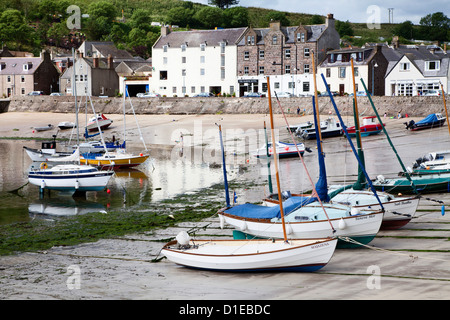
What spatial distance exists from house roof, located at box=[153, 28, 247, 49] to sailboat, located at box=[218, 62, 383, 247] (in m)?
61.3

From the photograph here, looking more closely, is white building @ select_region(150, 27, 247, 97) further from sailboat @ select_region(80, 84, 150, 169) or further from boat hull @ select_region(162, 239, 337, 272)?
boat hull @ select_region(162, 239, 337, 272)

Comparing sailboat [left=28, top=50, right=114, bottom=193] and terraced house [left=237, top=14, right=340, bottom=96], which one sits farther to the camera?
terraced house [left=237, top=14, right=340, bottom=96]

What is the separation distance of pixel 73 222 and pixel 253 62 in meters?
55.2

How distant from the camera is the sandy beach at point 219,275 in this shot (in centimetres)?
1498

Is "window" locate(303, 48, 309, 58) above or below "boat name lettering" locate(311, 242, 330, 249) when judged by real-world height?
above

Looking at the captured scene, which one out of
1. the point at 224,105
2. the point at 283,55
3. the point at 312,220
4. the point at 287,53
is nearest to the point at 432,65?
the point at 287,53

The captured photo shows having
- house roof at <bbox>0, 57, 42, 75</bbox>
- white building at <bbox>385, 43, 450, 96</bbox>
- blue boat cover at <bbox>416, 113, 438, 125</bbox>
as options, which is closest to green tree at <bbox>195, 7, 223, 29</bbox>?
house roof at <bbox>0, 57, 42, 75</bbox>

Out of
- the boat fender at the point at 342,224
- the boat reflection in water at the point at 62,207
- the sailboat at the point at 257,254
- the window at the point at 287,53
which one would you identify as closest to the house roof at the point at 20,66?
the window at the point at 287,53

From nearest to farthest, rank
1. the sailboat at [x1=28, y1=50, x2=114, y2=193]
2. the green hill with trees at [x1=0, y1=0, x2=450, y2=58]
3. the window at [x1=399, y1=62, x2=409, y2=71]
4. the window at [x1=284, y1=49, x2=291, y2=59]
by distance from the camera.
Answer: the sailboat at [x1=28, y1=50, x2=114, y2=193], the window at [x1=399, y1=62, x2=409, y2=71], the window at [x1=284, y1=49, x2=291, y2=59], the green hill with trees at [x1=0, y1=0, x2=450, y2=58]

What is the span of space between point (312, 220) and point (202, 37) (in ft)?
219

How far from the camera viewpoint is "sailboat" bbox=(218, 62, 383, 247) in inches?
755

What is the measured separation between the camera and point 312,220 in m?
19.6
